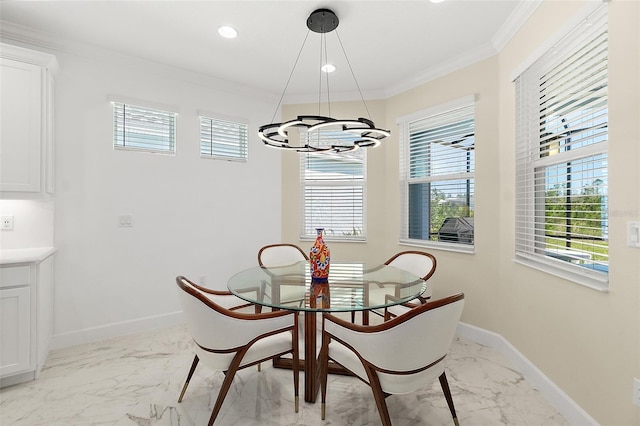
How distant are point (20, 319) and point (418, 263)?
3.13 metres

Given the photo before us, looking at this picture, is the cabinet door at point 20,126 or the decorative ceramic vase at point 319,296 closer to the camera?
the decorative ceramic vase at point 319,296

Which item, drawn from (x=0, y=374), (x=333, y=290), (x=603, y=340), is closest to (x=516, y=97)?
(x=603, y=340)

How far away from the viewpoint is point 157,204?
3.23 m

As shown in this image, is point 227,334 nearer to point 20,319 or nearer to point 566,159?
point 20,319

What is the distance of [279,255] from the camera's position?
3.30 metres

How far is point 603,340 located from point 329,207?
2.93 meters

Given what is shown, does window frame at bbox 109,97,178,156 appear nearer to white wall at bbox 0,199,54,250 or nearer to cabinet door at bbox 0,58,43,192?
cabinet door at bbox 0,58,43,192

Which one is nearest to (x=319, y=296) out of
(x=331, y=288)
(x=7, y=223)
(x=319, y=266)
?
(x=331, y=288)

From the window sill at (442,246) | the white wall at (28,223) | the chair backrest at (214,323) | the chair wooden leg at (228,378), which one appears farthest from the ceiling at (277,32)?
the chair wooden leg at (228,378)

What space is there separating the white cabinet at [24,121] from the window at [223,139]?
1.39 metres

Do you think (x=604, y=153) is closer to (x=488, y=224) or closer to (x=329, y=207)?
(x=488, y=224)

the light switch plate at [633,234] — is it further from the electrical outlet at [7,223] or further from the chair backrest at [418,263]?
the electrical outlet at [7,223]

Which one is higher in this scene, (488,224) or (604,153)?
(604,153)

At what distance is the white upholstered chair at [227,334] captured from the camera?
1.63m
